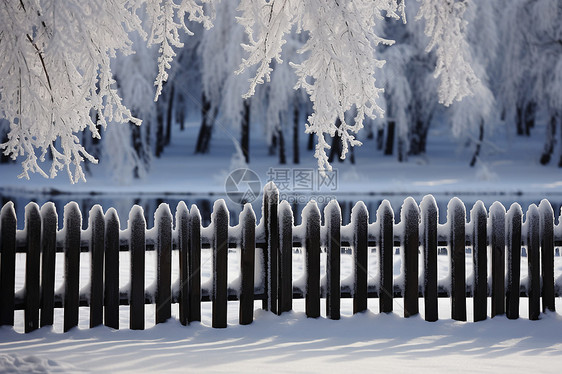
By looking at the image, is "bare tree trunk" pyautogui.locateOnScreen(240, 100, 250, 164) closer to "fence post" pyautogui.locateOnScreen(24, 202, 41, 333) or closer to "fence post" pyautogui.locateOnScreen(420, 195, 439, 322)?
"fence post" pyautogui.locateOnScreen(420, 195, 439, 322)

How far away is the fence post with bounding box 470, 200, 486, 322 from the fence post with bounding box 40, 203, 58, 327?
3147mm

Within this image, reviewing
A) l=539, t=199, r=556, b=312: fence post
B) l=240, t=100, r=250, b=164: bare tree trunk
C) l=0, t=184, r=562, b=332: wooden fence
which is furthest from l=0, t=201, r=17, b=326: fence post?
l=240, t=100, r=250, b=164: bare tree trunk

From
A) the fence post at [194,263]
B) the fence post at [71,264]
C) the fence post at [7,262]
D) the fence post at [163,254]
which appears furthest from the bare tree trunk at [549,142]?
the fence post at [7,262]

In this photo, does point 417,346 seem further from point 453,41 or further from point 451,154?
point 451,154

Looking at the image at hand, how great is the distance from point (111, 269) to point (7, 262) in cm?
74

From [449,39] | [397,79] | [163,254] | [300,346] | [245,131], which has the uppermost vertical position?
[397,79]

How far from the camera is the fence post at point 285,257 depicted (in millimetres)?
4766

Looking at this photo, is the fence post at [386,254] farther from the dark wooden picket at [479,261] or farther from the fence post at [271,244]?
the fence post at [271,244]

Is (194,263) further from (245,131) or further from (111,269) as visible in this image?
(245,131)

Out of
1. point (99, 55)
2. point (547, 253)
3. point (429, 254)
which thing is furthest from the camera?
point (547, 253)

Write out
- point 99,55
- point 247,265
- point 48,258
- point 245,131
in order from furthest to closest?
1. point 245,131
2. point 247,265
3. point 48,258
4. point 99,55

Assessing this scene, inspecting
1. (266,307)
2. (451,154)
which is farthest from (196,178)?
(266,307)

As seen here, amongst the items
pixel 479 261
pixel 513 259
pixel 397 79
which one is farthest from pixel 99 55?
pixel 397 79

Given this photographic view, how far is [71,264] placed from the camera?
15.0ft
